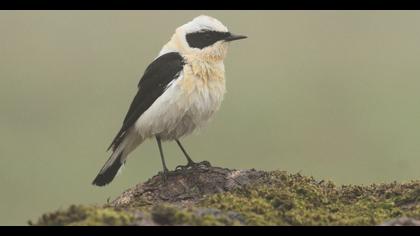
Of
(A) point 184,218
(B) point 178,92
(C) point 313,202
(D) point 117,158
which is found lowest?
(D) point 117,158

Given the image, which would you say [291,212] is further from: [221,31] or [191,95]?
[221,31]

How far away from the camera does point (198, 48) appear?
9.09 m

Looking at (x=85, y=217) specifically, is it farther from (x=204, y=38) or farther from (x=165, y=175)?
(x=204, y=38)

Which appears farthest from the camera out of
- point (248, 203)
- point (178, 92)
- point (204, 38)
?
point (204, 38)

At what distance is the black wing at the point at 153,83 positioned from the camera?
880 centimetres

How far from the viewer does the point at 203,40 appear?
916 centimetres

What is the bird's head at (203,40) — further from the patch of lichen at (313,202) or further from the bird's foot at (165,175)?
the patch of lichen at (313,202)

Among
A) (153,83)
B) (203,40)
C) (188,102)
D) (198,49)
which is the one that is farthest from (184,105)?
(203,40)

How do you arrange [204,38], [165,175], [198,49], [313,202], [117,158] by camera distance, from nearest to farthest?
[313,202] → [165,175] → [198,49] → [204,38] → [117,158]

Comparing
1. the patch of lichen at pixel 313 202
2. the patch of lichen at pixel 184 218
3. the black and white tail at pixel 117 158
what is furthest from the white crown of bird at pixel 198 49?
the patch of lichen at pixel 184 218

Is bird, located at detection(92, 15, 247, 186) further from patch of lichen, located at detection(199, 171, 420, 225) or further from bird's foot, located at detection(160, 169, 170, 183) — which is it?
patch of lichen, located at detection(199, 171, 420, 225)

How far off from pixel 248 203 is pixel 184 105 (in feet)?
9.15

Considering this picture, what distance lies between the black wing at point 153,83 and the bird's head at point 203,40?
190 millimetres
